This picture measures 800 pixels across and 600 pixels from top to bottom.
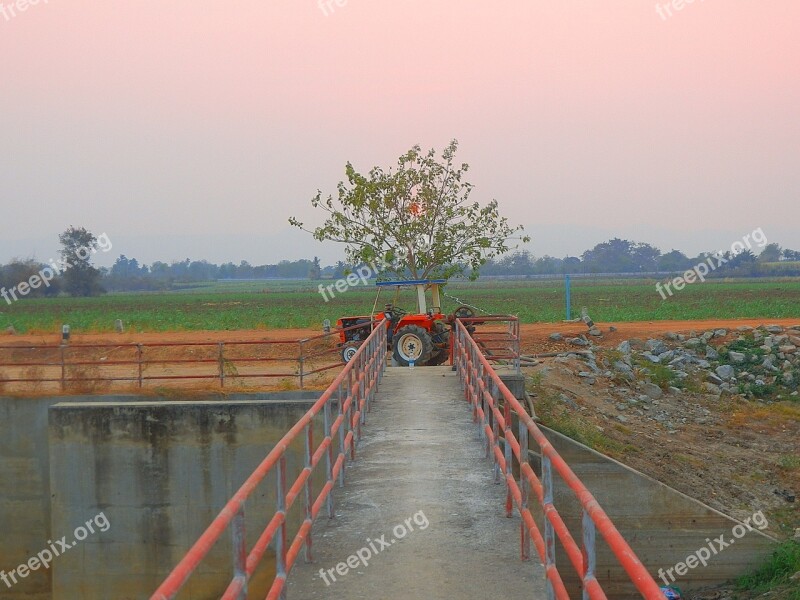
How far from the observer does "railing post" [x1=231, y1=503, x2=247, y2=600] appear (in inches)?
178

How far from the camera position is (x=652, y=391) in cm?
1989

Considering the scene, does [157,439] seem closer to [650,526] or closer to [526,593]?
[650,526]

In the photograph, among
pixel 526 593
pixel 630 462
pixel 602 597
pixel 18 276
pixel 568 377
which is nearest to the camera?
pixel 602 597

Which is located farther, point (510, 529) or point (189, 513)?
point (189, 513)

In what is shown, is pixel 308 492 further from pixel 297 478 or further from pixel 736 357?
pixel 736 357

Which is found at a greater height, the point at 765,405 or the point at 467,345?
the point at 467,345

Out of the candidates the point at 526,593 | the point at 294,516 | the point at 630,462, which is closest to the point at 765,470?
the point at 630,462

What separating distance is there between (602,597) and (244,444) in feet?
36.2

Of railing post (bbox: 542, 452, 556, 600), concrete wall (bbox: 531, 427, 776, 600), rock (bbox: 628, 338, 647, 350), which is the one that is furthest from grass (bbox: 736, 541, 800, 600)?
rock (bbox: 628, 338, 647, 350)

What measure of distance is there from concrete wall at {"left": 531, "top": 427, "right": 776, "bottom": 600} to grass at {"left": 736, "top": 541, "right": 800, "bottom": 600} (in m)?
0.20

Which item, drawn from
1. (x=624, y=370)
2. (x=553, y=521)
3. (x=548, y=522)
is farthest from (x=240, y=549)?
(x=624, y=370)

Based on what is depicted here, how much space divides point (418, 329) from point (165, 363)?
20.3 feet

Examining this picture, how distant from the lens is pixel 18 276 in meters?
98.5

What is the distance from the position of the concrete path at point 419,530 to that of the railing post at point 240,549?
4.98 feet
